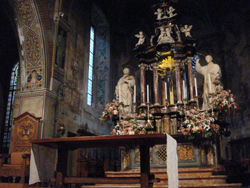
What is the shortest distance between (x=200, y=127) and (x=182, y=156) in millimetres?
1225

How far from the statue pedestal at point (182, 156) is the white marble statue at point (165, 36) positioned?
12.5 ft

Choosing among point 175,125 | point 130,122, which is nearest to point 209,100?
point 175,125

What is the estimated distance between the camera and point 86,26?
12.6 m

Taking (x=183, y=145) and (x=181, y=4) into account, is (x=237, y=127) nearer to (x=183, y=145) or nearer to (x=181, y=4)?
(x=183, y=145)

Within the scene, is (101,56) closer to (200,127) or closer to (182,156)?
(182,156)

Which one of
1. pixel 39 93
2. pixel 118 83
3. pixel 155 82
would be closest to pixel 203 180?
pixel 155 82

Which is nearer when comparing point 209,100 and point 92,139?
point 92,139

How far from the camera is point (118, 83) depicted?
1046cm

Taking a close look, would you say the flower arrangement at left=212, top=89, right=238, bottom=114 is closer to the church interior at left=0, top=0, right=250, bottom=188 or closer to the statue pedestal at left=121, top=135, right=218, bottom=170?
the church interior at left=0, top=0, right=250, bottom=188


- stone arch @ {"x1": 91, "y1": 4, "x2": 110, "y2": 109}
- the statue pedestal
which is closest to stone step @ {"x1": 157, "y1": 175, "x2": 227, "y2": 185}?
the statue pedestal

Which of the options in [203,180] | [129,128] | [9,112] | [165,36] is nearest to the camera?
[203,180]

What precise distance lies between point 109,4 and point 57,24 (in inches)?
226

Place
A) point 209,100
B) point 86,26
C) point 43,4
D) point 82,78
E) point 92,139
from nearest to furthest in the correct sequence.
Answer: point 92,139
point 209,100
point 43,4
point 82,78
point 86,26

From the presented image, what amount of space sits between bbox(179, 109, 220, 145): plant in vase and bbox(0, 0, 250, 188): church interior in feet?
0.26
